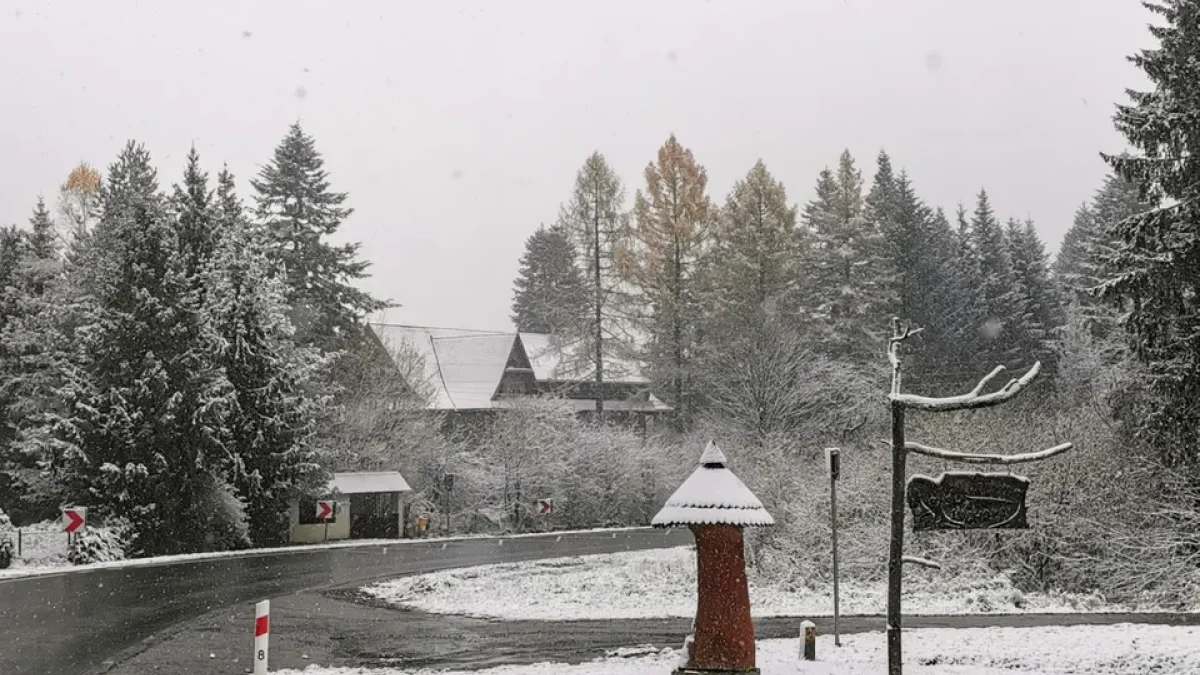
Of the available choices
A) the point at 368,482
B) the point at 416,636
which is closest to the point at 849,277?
the point at 368,482

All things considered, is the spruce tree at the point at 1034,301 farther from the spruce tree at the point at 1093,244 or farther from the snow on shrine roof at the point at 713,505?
the snow on shrine roof at the point at 713,505

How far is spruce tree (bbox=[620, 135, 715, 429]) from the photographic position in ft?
171

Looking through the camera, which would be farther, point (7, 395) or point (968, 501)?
point (7, 395)

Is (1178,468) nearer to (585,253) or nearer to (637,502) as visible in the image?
(637,502)

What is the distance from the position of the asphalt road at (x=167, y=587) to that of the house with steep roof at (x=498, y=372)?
13517 mm

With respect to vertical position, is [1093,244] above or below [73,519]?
above

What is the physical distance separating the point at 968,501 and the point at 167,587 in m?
19.5

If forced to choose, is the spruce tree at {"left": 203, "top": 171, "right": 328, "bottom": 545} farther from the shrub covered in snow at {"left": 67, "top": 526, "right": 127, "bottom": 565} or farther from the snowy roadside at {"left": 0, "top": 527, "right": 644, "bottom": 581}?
the shrub covered in snow at {"left": 67, "top": 526, "right": 127, "bottom": 565}

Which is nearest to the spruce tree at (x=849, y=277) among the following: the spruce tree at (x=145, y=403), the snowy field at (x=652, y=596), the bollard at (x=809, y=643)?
the snowy field at (x=652, y=596)

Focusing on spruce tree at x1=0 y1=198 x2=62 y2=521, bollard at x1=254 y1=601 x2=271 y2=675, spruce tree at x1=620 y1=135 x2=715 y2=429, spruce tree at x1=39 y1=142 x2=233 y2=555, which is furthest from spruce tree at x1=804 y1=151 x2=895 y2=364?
bollard at x1=254 y1=601 x2=271 y2=675

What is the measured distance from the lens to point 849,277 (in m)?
51.9

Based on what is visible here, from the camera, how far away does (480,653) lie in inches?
589

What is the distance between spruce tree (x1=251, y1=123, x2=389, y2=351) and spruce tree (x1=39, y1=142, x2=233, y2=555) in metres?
12.5

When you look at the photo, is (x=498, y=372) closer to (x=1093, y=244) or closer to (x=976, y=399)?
(x=1093, y=244)
